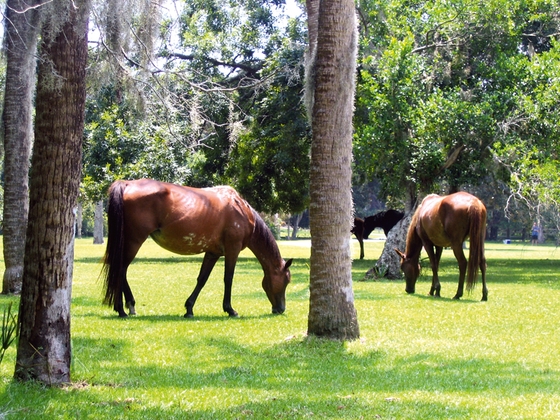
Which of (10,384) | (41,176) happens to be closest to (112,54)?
(41,176)

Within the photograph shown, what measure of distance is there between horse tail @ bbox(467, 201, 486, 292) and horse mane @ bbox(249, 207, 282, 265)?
13.9 feet

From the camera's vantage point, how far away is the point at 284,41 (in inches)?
1180

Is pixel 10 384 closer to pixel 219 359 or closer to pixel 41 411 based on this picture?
pixel 41 411

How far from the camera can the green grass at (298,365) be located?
6866 mm

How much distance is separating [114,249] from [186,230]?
5.02ft

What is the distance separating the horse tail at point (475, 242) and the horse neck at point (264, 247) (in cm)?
421

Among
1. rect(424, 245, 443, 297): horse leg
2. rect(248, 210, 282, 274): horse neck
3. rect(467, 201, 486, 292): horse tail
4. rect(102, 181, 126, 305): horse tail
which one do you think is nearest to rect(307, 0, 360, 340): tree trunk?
rect(102, 181, 126, 305): horse tail

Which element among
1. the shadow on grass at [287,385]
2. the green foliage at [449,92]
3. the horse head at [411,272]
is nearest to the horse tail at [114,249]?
the shadow on grass at [287,385]

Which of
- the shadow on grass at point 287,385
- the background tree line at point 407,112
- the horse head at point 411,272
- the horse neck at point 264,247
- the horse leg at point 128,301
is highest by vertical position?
the background tree line at point 407,112

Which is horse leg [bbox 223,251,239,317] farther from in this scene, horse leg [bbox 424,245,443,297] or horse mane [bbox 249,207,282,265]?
horse leg [bbox 424,245,443,297]

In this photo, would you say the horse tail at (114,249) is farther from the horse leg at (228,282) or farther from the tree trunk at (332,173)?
the tree trunk at (332,173)

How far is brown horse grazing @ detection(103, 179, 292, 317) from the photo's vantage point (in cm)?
1245

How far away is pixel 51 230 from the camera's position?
727 centimetres

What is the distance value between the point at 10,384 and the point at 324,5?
6.18 m
